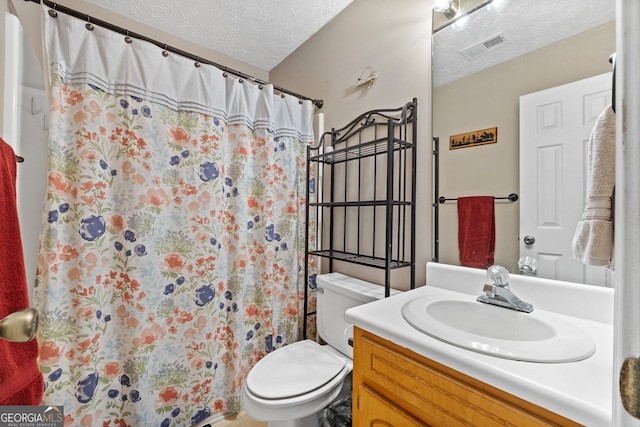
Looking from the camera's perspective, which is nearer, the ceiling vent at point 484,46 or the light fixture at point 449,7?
the ceiling vent at point 484,46

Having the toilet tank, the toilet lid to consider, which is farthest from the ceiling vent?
the toilet lid

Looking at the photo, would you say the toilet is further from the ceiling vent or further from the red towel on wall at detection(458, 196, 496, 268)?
the ceiling vent

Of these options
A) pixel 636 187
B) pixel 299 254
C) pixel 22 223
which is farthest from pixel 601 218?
pixel 22 223

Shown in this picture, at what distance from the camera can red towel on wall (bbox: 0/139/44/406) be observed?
52cm

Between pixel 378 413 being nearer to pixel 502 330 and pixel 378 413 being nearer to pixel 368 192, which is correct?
pixel 502 330

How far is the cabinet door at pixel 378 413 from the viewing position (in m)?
0.70

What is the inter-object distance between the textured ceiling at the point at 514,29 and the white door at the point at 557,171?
19 centimetres

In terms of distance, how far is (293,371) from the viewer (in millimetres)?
1175

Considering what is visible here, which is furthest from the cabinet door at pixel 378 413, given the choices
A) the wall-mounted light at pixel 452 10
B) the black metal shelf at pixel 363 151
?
the wall-mounted light at pixel 452 10

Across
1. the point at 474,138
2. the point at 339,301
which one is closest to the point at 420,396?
the point at 339,301

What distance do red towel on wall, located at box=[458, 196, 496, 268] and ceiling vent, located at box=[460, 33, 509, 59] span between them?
584mm

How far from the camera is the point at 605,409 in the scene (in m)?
0.44

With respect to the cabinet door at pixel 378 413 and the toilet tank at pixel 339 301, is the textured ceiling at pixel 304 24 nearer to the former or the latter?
the toilet tank at pixel 339 301

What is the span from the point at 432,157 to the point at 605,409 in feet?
3.23
